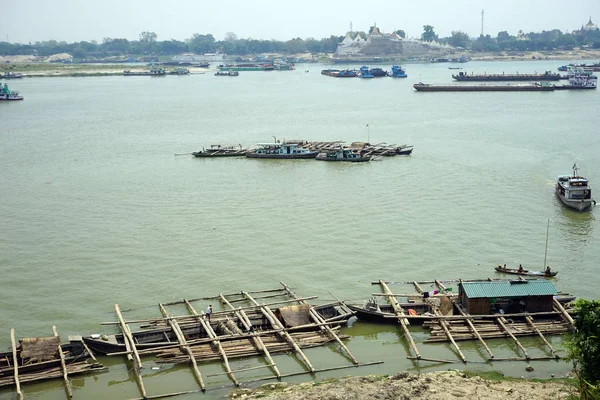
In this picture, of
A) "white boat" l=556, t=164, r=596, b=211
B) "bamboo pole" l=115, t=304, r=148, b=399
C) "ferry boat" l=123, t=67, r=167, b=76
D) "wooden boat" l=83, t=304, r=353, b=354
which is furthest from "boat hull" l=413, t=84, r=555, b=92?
"bamboo pole" l=115, t=304, r=148, b=399

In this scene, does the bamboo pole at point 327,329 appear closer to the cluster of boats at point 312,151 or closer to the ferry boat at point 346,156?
the ferry boat at point 346,156

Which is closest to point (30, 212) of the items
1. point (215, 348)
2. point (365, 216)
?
point (365, 216)

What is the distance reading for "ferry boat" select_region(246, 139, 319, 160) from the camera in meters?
43.1

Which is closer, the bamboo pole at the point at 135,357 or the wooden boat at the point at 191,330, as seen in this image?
the bamboo pole at the point at 135,357

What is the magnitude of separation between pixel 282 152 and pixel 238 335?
26555mm

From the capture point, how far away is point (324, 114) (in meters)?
67.0

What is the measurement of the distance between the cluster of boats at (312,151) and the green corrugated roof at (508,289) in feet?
76.2

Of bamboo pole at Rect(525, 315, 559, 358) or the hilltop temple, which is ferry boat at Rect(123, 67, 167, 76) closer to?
the hilltop temple

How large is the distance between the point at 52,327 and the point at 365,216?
14.8 m

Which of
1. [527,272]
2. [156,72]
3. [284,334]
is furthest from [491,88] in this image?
[156,72]

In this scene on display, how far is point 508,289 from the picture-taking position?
19000mm

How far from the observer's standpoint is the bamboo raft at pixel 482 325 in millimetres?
17656

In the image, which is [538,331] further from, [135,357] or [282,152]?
[282,152]

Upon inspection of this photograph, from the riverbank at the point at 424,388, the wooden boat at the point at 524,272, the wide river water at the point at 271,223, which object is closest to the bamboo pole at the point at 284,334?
the wide river water at the point at 271,223
